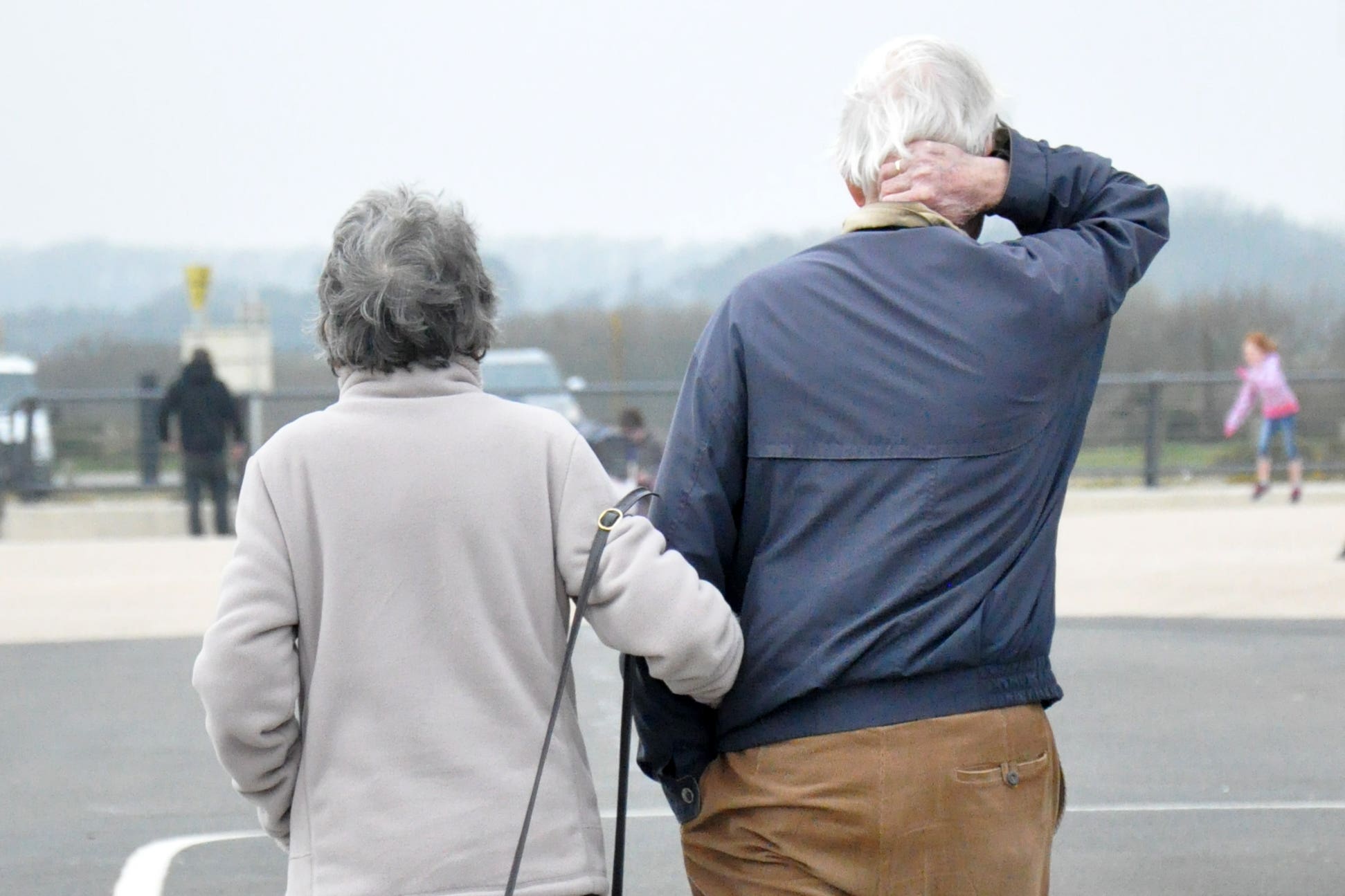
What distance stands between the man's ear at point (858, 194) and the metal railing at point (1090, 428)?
15774 mm

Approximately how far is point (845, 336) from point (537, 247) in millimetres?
33235

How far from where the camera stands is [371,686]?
7.59 ft

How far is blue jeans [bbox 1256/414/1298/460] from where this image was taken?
1784 cm

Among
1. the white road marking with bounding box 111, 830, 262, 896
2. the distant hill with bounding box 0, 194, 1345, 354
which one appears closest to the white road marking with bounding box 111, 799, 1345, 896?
the white road marking with bounding box 111, 830, 262, 896

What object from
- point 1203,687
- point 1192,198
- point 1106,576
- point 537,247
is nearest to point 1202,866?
point 1203,687

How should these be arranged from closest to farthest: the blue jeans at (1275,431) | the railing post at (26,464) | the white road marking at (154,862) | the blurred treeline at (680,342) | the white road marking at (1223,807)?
the white road marking at (154,862)
the white road marking at (1223,807)
the railing post at (26,464)
the blue jeans at (1275,431)
the blurred treeline at (680,342)

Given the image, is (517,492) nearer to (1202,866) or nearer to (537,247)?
(1202,866)

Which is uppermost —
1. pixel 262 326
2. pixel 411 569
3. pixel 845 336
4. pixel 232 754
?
pixel 845 336

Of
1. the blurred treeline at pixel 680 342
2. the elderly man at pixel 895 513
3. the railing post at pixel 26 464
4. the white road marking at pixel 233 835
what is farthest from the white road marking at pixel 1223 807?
the blurred treeline at pixel 680 342

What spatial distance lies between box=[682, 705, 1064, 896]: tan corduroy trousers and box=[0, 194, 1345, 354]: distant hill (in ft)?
85.6

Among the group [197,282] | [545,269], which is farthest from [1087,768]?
[545,269]

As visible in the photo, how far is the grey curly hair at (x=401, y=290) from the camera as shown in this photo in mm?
2344

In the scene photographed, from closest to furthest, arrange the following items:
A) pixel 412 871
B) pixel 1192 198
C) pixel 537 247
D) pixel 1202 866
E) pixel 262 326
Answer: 1. pixel 412 871
2. pixel 1202 866
3. pixel 262 326
4. pixel 1192 198
5. pixel 537 247

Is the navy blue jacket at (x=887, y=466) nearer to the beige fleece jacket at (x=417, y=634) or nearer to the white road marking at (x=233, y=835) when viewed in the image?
the beige fleece jacket at (x=417, y=634)
